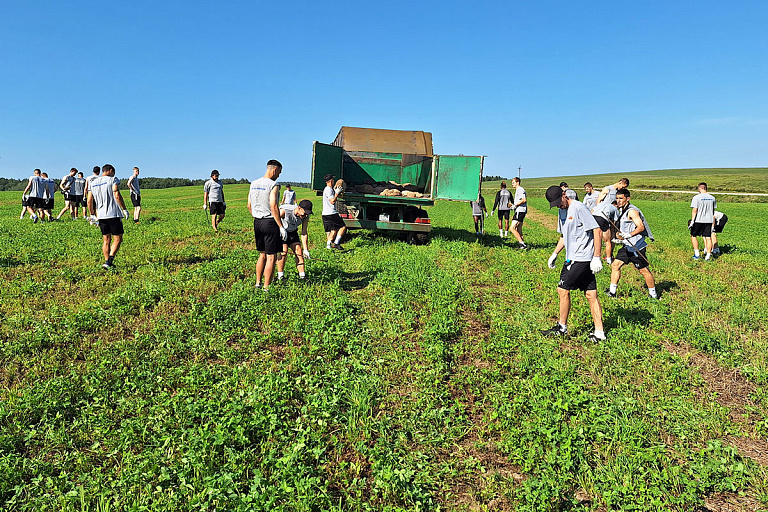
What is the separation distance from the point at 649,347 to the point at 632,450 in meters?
2.74

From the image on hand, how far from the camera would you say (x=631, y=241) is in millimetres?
8539

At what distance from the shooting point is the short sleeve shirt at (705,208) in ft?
40.0

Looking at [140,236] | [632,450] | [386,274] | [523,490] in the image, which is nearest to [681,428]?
[632,450]

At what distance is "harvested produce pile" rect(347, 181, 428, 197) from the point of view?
13.5 metres

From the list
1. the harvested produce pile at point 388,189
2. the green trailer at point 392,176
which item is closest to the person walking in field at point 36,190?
the green trailer at point 392,176

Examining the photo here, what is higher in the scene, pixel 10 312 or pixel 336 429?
pixel 10 312

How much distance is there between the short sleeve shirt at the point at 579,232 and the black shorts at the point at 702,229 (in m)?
8.63

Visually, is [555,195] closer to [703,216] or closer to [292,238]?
[292,238]

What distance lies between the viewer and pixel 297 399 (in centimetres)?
450

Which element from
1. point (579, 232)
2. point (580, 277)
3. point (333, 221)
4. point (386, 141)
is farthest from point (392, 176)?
point (580, 277)

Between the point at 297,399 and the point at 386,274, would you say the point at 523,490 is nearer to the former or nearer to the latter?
the point at 297,399

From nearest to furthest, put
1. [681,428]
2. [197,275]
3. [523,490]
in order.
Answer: [523,490], [681,428], [197,275]

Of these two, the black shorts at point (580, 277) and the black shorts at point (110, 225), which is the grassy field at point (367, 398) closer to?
the black shorts at point (580, 277)

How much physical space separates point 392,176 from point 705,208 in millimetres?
9254
